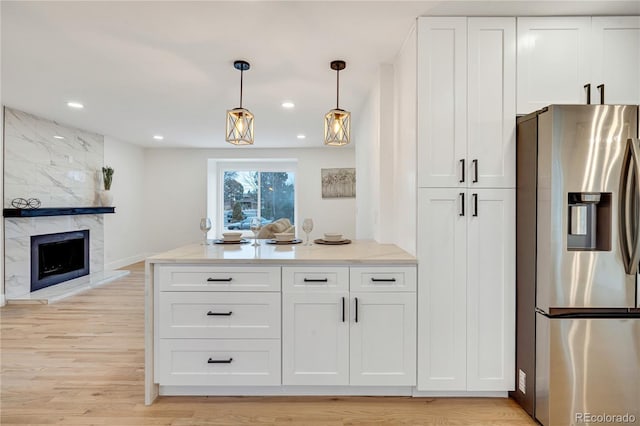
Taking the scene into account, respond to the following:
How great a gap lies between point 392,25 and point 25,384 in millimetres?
3448

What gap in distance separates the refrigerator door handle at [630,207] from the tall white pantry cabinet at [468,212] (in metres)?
0.50

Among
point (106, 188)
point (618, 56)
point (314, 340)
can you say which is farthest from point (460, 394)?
point (106, 188)

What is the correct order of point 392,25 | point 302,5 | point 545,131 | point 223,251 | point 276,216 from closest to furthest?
point 545,131 → point 302,5 → point 392,25 → point 223,251 → point 276,216

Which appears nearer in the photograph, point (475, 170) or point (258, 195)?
point (475, 170)

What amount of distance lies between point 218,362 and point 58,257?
4.42 metres

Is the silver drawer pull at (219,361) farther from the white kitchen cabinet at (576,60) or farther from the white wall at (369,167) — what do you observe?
the white kitchen cabinet at (576,60)

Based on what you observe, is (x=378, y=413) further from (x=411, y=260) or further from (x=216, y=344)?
(x=216, y=344)

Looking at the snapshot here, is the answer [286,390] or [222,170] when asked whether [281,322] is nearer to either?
[286,390]

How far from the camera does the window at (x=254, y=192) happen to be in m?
7.46

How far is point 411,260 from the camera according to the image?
211 centimetres

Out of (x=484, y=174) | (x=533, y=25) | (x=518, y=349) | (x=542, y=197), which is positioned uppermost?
(x=533, y=25)

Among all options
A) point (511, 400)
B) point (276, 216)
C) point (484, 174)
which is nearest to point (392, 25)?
point (484, 174)

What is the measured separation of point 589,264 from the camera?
1.77 m

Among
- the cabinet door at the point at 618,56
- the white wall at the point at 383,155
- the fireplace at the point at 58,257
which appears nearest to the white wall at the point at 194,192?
the fireplace at the point at 58,257
